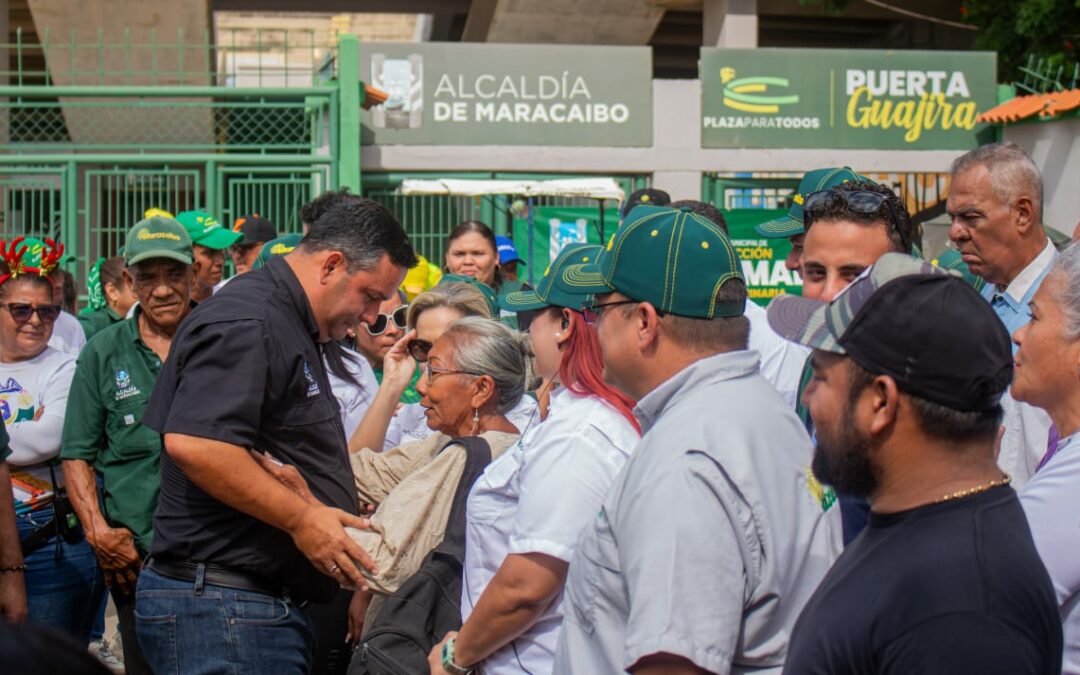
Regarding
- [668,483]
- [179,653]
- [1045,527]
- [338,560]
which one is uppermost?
[668,483]

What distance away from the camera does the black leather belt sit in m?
3.20

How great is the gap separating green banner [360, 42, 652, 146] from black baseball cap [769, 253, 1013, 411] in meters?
12.0

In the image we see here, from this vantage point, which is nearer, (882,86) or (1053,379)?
(1053,379)

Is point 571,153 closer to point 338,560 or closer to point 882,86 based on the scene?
point 882,86

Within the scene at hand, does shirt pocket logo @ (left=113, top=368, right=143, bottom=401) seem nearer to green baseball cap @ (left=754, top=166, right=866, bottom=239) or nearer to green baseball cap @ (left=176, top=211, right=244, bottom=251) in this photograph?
green baseball cap @ (left=176, top=211, right=244, bottom=251)

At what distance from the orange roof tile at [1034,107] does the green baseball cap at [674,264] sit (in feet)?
41.8

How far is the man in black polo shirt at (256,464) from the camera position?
9.98 ft

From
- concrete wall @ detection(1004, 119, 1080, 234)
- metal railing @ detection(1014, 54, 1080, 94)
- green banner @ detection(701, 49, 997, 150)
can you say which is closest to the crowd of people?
green banner @ detection(701, 49, 997, 150)

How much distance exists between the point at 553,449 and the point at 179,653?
1.40m

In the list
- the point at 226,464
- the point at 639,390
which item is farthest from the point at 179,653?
the point at 639,390

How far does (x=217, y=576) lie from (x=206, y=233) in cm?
373

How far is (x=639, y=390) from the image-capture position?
231 cm

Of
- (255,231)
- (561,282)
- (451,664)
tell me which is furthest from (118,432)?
(255,231)

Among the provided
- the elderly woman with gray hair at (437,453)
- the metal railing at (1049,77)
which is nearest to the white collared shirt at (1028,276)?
the elderly woman with gray hair at (437,453)
